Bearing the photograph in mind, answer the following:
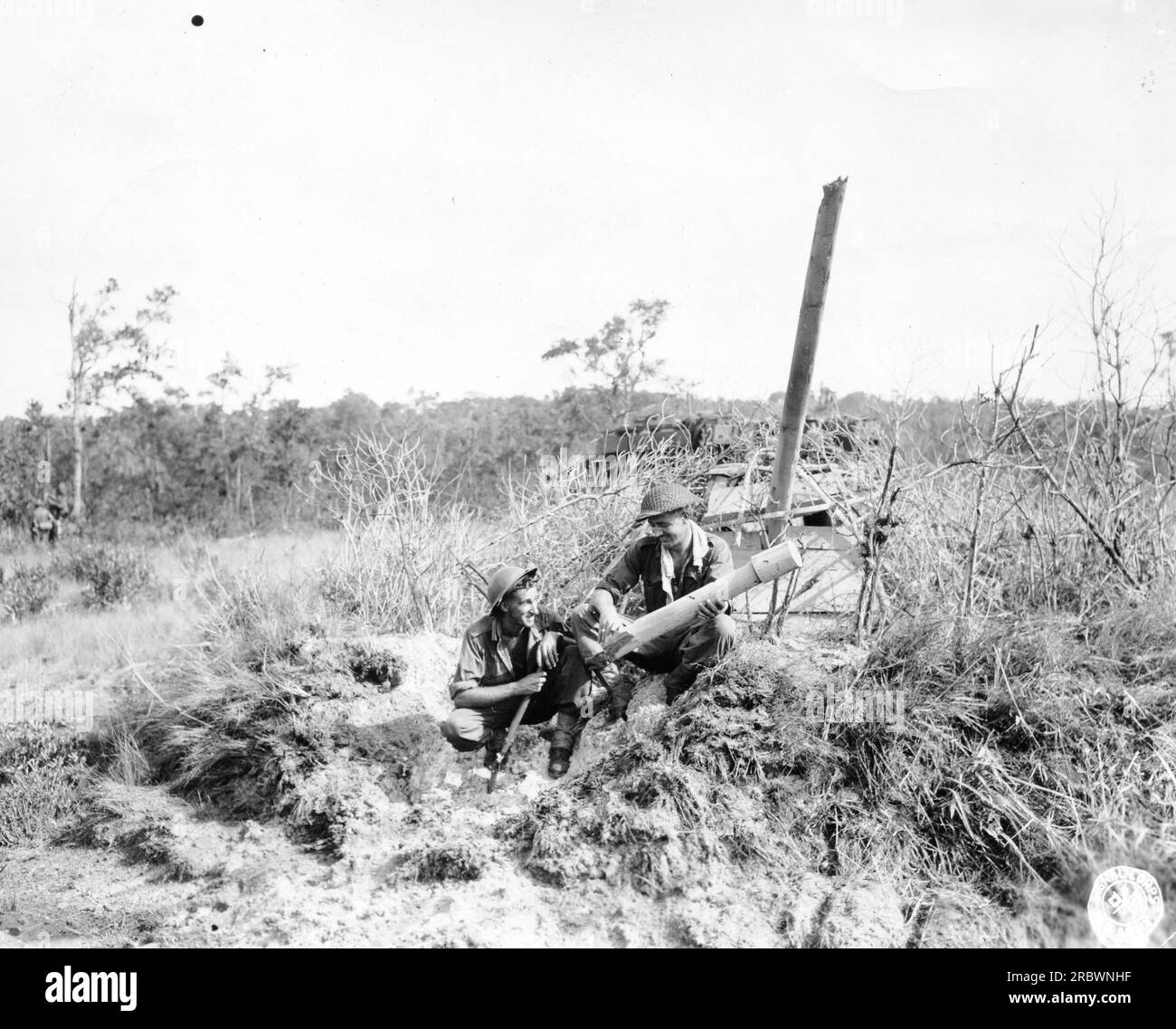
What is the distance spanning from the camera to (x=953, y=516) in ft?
19.3

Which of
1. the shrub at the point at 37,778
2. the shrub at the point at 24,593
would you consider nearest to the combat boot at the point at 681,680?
the shrub at the point at 37,778

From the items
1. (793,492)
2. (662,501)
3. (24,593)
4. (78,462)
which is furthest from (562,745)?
(78,462)

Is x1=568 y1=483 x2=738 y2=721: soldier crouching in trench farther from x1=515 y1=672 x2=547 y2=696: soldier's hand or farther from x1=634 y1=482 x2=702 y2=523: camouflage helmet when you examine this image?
x1=515 y1=672 x2=547 y2=696: soldier's hand

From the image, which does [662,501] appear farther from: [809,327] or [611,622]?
[809,327]

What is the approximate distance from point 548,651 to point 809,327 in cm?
221

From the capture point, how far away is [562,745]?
4938 mm

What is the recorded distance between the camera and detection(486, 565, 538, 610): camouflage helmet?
15.3 feet

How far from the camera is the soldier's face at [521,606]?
4.74m

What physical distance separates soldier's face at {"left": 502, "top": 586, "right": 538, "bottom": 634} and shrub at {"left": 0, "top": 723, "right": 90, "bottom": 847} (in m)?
3.08

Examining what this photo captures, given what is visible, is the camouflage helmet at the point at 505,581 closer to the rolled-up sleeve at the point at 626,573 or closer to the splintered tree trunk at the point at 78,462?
the rolled-up sleeve at the point at 626,573
